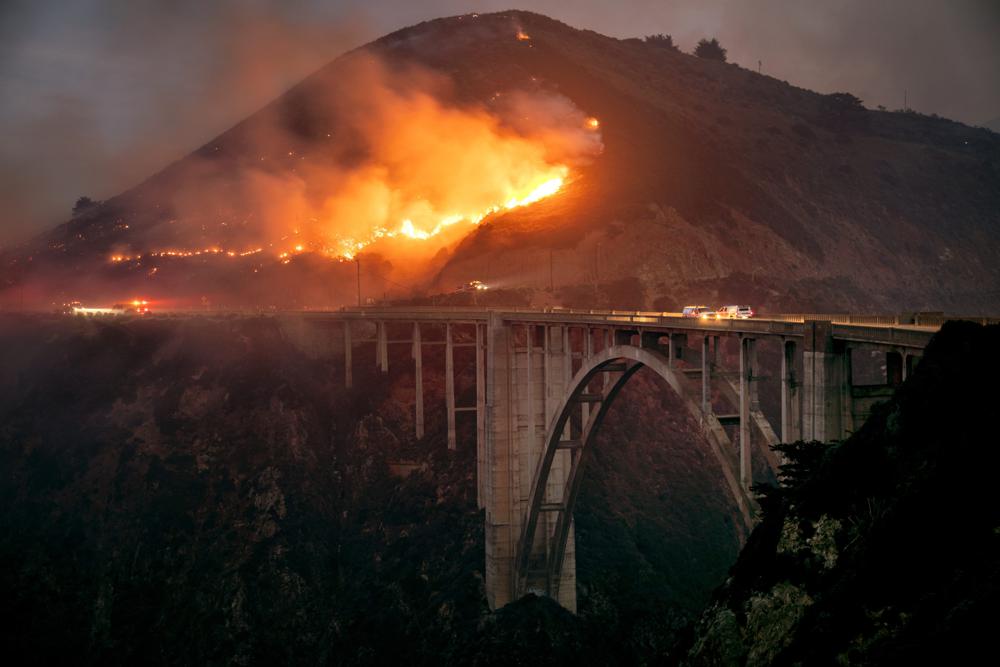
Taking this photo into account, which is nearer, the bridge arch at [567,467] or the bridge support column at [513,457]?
the bridge arch at [567,467]

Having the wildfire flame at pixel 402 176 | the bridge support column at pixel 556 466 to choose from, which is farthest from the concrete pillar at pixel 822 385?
the wildfire flame at pixel 402 176

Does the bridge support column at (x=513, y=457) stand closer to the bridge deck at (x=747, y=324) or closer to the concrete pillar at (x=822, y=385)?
the bridge deck at (x=747, y=324)

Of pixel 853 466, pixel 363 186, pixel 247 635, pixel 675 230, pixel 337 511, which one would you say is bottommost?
pixel 247 635

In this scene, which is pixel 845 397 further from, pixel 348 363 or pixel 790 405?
pixel 348 363

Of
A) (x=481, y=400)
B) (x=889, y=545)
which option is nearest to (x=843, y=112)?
(x=481, y=400)

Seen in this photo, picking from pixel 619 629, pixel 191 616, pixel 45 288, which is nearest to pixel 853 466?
pixel 619 629

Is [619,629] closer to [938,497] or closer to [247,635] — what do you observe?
[247,635]

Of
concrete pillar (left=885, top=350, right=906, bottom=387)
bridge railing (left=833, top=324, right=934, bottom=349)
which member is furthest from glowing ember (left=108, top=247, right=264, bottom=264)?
concrete pillar (left=885, top=350, right=906, bottom=387)
